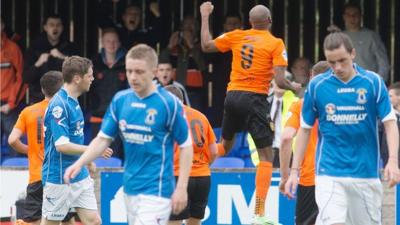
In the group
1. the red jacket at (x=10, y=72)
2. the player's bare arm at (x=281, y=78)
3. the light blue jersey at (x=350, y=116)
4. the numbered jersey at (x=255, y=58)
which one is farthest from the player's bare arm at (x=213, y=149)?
the red jacket at (x=10, y=72)

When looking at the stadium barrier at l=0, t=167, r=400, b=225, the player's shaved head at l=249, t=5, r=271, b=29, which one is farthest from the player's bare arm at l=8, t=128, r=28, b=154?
the player's shaved head at l=249, t=5, r=271, b=29

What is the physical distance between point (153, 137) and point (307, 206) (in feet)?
10.4

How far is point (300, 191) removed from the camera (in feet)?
37.0

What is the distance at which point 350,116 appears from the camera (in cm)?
895

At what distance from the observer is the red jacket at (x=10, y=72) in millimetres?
16312

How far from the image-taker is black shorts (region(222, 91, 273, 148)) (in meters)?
11.4

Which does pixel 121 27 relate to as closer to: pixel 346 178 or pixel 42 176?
pixel 42 176

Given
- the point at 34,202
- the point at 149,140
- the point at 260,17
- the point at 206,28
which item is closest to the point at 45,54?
the point at 34,202

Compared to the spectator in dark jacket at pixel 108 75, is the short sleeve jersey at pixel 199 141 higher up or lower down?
lower down

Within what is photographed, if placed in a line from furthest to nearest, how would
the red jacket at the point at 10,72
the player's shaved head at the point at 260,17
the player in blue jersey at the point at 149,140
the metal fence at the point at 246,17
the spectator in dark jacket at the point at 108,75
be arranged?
1. the metal fence at the point at 246,17
2. the red jacket at the point at 10,72
3. the spectator in dark jacket at the point at 108,75
4. the player's shaved head at the point at 260,17
5. the player in blue jersey at the point at 149,140

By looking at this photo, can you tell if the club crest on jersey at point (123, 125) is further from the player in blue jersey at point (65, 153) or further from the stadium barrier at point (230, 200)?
the stadium barrier at point (230, 200)

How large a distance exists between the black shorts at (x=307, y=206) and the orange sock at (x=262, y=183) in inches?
14.8

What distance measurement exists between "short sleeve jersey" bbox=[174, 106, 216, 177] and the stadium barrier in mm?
2322

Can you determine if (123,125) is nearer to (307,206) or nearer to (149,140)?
(149,140)
